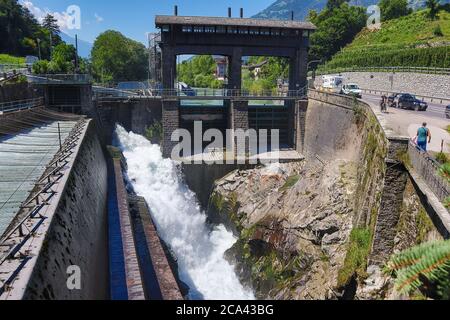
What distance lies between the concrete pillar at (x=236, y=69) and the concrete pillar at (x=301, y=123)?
16.2 feet

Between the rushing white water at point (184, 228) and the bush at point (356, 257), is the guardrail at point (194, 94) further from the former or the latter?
the bush at point (356, 257)

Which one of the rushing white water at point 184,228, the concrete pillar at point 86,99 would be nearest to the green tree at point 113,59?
the concrete pillar at point 86,99

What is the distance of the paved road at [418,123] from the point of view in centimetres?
1579

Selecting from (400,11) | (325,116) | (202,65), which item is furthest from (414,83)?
(202,65)

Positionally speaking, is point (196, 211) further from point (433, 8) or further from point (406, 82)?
point (433, 8)

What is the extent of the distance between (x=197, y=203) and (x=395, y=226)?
53.6 ft

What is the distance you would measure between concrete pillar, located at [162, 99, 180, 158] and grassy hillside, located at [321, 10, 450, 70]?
2802 cm

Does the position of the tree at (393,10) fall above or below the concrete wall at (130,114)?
above

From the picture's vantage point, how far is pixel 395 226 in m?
14.0

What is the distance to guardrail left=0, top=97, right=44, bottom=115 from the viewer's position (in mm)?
21725

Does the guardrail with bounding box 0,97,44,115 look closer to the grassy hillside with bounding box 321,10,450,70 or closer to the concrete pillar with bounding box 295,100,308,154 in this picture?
→ the concrete pillar with bounding box 295,100,308,154

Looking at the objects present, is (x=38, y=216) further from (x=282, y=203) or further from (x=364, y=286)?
(x=282, y=203)

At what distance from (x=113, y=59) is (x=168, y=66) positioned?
38.1 metres

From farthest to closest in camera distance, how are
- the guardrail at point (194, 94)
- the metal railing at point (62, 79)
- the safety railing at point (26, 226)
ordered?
the guardrail at point (194, 94) → the metal railing at point (62, 79) → the safety railing at point (26, 226)
